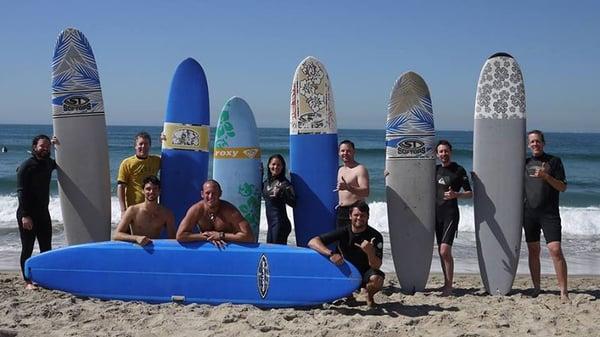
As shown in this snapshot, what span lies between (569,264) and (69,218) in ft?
17.8

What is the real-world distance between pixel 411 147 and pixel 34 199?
3095mm

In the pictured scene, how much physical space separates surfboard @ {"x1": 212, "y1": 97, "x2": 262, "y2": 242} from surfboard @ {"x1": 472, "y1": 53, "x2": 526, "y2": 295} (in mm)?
1964

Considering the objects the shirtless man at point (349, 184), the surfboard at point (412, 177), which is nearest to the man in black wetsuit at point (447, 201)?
the surfboard at point (412, 177)

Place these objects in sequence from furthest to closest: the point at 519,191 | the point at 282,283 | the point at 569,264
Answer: the point at 569,264 < the point at 519,191 < the point at 282,283

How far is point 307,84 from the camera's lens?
5.39 m

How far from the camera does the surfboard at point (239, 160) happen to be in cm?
545

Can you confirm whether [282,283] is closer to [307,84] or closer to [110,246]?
[110,246]

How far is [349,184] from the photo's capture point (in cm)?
472

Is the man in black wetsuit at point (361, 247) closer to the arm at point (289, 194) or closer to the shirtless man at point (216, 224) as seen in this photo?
the shirtless man at point (216, 224)

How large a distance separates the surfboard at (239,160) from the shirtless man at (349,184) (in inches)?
39.0

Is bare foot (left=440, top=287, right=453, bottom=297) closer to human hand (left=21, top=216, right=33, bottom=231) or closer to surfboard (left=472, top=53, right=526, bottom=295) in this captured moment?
surfboard (left=472, top=53, right=526, bottom=295)

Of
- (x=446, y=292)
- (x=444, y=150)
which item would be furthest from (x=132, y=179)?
(x=446, y=292)

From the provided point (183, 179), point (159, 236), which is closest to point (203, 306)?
point (159, 236)

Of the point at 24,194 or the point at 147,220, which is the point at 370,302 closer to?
the point at 147,220
